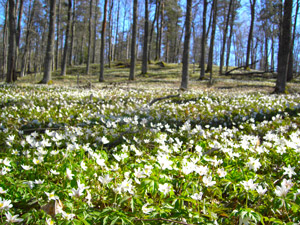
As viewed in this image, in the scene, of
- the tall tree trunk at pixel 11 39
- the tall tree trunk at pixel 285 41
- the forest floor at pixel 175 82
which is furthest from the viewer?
the forest floor at pixel 175 82

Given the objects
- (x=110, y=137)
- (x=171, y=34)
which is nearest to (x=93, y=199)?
(x=110, y=137)

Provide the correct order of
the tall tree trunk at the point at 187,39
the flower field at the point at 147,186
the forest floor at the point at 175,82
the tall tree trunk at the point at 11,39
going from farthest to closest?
1. the forest floor at the point at 175,82
2. the tall tree trunk at the point at 11,39
3. the tall tree trunk at the point at 187,39
4. the flower field at the point at 147,186

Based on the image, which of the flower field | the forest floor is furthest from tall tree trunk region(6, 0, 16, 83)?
the flower field

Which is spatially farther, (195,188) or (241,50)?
(241,50)

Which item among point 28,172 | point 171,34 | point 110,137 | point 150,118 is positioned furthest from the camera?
point 171,34

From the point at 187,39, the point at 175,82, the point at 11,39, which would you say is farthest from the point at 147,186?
the point at 175,82

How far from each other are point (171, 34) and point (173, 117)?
41.1 m

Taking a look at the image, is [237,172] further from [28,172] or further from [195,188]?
[28,172]

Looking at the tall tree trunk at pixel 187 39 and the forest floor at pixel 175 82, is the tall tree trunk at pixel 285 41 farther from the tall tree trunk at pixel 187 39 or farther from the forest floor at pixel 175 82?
the tall tree trunk at pixel 187 39

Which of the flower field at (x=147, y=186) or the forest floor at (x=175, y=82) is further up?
the forest floor at (x=175, y=82)

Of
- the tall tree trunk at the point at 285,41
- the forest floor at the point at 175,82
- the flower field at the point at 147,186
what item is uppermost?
the tall tree trunk at the point at 285,41

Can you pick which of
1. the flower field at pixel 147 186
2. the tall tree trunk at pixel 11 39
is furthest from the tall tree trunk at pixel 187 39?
the tall tree trunk at pixel 11 39

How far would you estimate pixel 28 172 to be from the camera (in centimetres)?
222

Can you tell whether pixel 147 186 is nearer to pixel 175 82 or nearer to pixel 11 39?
pixel 11 39
